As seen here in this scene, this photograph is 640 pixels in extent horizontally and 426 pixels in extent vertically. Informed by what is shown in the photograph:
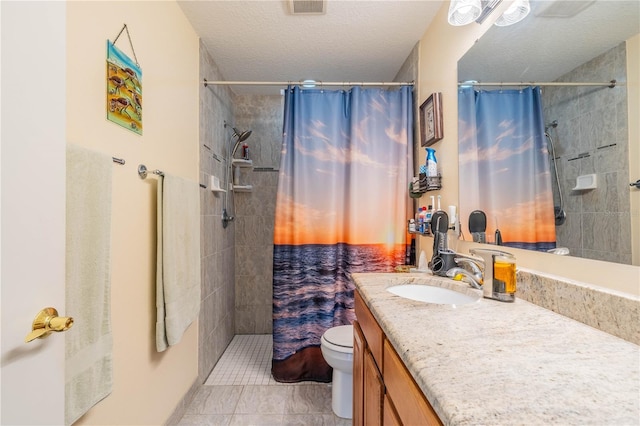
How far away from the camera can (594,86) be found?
32.2 inches

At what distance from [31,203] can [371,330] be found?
102 centimetres

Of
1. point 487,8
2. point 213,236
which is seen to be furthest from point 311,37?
point 213,236

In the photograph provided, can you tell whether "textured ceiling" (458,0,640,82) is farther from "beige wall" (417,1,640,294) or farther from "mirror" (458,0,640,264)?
"beige wall" (417,1,640,294)

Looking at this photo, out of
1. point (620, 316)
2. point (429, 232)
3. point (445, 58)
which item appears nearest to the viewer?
point (620, 316)

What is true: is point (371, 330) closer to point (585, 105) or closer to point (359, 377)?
point (359, 377)

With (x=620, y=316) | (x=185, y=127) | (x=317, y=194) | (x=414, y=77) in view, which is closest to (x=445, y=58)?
(x=414, y=77)

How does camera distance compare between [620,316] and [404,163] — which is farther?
[404,163]

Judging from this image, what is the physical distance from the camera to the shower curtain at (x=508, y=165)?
103 cm

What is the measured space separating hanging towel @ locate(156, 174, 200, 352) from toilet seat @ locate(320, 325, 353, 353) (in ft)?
2.63

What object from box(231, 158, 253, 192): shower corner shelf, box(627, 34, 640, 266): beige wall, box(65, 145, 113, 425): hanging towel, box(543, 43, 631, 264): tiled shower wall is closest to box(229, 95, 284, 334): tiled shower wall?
box(231, 158, 253, 192): shower corner shelf

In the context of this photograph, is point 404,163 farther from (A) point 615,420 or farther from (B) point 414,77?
(A) point 615,420

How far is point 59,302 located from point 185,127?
1.38 m

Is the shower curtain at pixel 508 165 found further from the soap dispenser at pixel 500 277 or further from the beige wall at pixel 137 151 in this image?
the beige wall at pixel 137 151

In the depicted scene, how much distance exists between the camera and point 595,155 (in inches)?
32.7
